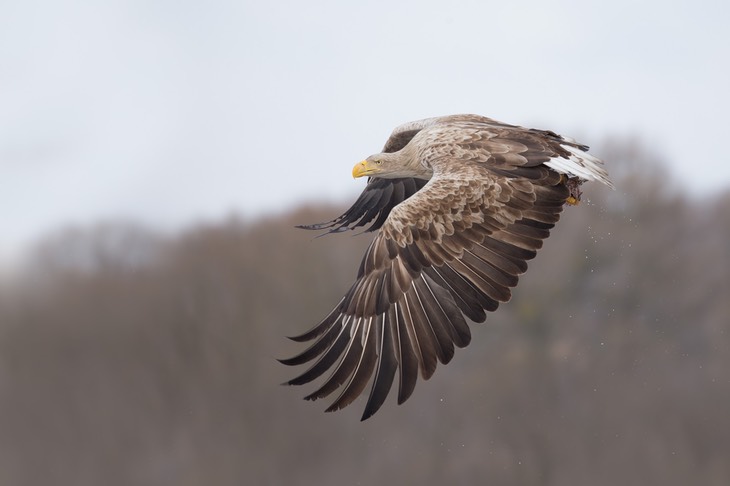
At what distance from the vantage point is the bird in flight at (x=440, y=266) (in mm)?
9422

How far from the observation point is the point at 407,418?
35969mm

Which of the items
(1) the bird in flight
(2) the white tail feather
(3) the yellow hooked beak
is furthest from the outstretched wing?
(3) the yellow hooked beak

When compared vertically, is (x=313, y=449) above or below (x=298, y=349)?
below

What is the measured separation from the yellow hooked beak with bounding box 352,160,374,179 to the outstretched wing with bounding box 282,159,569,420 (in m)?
1.79

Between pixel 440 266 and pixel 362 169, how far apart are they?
244 cm

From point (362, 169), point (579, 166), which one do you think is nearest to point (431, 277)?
point (579, 166)

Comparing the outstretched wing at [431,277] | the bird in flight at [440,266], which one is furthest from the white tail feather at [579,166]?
the outstretched wing at [431,277]

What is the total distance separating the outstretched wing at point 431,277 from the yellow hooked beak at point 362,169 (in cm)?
179

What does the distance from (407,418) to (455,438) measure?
2.04 metres

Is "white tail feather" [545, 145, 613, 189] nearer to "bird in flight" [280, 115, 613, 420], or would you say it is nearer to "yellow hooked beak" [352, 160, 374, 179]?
"bird in flight" [280, 115, 613, 420]

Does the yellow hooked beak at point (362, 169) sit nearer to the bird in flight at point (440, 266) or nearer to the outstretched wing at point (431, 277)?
the bird in flight at point (440, 266)

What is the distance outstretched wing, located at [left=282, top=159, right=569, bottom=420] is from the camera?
9.43 m

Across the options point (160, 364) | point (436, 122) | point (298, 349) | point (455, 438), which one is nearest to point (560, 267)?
point (455, 438)

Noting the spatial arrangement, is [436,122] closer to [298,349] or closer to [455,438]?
[298,349]
